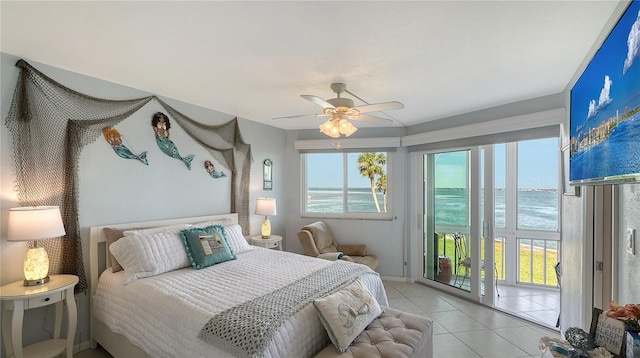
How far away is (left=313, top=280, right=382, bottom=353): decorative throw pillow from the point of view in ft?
5.81

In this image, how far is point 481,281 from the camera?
3684 mm

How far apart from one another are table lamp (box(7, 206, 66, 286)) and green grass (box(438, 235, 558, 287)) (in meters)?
4.25

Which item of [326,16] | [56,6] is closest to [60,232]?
[56,6]

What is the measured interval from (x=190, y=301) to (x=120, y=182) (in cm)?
158

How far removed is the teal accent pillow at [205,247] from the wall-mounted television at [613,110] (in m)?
2.81

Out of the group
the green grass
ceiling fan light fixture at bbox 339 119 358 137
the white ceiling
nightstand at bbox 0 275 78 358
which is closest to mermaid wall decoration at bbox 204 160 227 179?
the white ceiling

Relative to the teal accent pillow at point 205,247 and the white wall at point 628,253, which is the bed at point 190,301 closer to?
the teal accent pillow at point 205,247

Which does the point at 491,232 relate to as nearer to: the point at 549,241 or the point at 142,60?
the point at 549,241

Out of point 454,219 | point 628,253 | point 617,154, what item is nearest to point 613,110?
point 617,154

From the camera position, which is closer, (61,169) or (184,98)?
(61,169)

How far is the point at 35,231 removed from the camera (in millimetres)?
2012

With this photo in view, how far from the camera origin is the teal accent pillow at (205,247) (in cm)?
265

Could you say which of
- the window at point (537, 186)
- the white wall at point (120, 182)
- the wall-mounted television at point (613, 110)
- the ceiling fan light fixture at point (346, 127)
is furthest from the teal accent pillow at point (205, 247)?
the window at point (537, 186)

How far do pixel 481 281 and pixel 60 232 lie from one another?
4330mm
